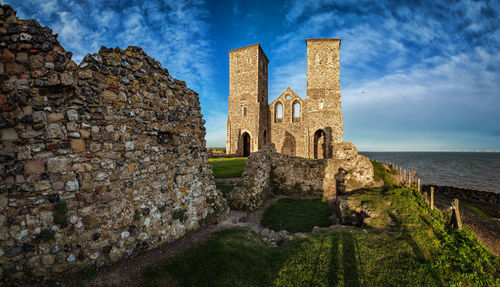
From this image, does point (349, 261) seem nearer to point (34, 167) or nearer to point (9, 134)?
point (34, 167)

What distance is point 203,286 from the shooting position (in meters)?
3.46

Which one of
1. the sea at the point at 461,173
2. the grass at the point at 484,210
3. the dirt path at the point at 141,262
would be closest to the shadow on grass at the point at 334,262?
the dirt path at the point at 141,262

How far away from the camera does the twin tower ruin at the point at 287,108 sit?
1032 inches

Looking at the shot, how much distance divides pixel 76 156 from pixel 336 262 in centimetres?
541

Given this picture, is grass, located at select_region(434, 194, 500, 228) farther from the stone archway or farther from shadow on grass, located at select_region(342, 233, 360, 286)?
the stone archway

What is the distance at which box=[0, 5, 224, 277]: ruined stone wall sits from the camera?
9.54 ft

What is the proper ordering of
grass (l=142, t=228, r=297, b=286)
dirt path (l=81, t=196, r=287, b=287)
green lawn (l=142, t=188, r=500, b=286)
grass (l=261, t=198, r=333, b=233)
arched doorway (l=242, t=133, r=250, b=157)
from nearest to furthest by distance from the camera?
dirt path (l=81, t=196, r=287, b=287) < grass (l=142, t=228, r=297, b=286) < green lawn (l=142, t=188, r=500, b=286) < grass (l=261, t=198, r=333, b=233) < arched doorway (l=242, t=133, r=250, b=157)

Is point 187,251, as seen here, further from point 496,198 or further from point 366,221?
point 496,198

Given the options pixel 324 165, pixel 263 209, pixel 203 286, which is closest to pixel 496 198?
pixel 324 165

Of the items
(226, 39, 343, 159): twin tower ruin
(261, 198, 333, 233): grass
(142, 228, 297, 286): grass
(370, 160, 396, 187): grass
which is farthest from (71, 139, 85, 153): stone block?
(226, 39, 343, 159): twin tower ruin

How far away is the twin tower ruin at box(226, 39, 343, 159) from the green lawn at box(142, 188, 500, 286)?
2110 cm

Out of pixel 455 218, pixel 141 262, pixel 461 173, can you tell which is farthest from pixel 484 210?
pixel 461 173

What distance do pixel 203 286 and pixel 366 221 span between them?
6416 millimetres

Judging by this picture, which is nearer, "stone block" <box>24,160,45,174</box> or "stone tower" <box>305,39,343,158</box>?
"stone block" <box>24,160,45,174</box>
